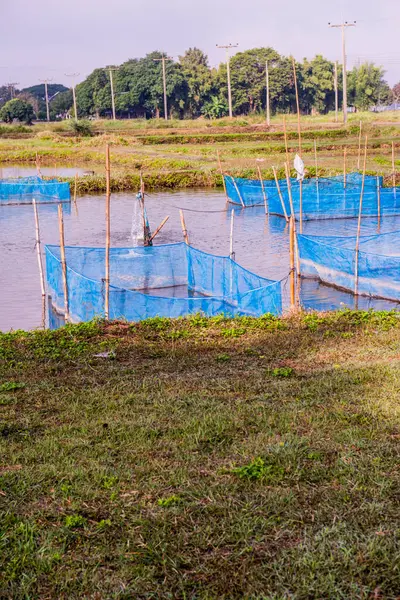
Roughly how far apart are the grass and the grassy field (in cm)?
2673

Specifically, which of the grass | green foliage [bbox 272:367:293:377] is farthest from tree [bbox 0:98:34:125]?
green foliage [bbox 272:367:293:377]

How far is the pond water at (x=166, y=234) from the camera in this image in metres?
15.5

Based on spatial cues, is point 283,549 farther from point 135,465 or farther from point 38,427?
point 38,427

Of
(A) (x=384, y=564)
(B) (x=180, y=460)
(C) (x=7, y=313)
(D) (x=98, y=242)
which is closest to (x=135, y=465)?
(B) (x=180, y=460)

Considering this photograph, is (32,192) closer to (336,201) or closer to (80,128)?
(336,201)

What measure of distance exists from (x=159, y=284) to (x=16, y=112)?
295ft

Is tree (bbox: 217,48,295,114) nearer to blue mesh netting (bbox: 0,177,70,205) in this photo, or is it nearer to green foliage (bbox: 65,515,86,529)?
blue mesh netting (bbox: 0,177,70,205)

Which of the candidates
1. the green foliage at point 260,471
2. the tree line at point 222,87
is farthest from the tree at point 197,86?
the green foliage at point 260,471

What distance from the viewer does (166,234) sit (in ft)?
83.2

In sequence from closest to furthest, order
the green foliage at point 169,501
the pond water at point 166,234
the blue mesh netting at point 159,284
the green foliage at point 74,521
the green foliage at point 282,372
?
the green foliage at point 74,521 < the green foliage at point 169,501 < the green foliage at point 282,372 < the blue mesh netting at point 159,284 < the pond water at point 166,234

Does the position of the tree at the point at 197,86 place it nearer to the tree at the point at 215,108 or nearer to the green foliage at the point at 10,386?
the tree at the point at 215,108

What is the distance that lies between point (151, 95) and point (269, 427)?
97.4 meters

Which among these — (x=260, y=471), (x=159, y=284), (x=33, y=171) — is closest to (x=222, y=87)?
(x=33, y=171)

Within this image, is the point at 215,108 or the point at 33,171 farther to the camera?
the point at 215,108
